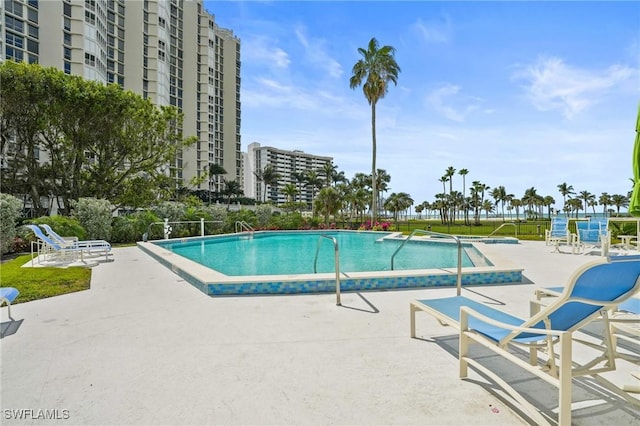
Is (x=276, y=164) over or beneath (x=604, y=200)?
over

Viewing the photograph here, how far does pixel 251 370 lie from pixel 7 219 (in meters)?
11.9

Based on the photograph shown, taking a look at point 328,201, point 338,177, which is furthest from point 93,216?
point 338,177

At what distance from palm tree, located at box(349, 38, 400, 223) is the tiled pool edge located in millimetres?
18941

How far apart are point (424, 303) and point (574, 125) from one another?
33.2 ft

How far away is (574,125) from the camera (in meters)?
10.3

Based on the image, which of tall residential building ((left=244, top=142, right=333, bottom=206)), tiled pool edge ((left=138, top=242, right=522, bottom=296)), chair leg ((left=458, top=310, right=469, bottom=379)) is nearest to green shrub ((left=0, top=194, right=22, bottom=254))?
tiled pool edge ((left=138, top=242, right=522, bottom=296))

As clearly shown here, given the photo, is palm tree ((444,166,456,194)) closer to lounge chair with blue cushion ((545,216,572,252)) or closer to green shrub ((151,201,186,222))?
lounge chair with blue cushion ((545,216,572,252))

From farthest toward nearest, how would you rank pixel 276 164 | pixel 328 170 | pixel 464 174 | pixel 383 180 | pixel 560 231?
pixel 276 164 → pixel 383 180 → pixel 328 170 → pixel 464 174 → pixel 560 231

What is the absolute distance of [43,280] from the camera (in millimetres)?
6605

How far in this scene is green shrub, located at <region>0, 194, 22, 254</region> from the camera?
34.1 ft

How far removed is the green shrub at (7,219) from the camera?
10.4m

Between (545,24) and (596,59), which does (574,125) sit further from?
(545,24)

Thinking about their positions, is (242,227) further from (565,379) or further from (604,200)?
(604,200)

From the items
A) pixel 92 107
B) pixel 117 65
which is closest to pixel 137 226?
pixel 92 107
